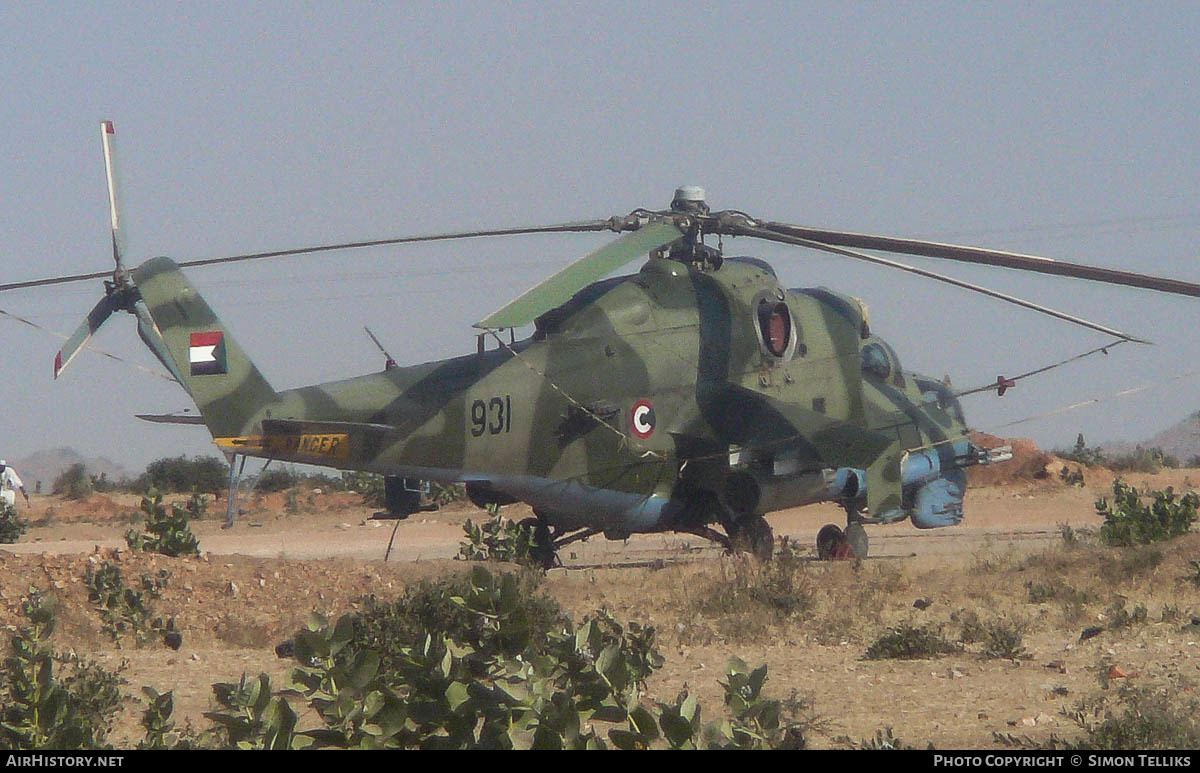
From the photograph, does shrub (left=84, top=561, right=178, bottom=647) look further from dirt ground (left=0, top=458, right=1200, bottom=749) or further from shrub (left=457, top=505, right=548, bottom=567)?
shrub (left=457, top=505, right=548, bottom=567)

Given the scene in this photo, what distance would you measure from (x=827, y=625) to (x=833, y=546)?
7211 millimetres

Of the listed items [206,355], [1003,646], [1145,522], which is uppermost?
[206,355]

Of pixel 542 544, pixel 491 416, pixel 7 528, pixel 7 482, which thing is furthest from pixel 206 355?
pixel 7 482

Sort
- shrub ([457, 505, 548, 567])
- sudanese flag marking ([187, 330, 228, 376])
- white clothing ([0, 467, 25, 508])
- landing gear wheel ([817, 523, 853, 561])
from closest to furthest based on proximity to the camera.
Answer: sudanese flag marking ([187, 330, 228, 376]) → shrub ([457, 505, 548, 567]) → landing gear wheel ([817, 523, 853, 561]) → white clothing ([0, 467, 25, 508])

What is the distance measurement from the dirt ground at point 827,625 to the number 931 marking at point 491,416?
1.66 meters

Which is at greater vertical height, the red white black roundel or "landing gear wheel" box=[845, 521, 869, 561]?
the red white black roundel

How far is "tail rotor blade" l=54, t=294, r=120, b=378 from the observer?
43.2 ft

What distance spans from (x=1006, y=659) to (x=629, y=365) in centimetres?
726

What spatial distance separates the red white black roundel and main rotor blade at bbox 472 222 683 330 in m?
1.92

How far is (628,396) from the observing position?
1552 cm

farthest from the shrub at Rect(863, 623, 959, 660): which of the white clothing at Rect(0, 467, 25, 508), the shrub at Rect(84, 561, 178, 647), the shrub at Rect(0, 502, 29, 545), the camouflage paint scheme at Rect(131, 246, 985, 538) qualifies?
the white clothing at Rect(0, 467, 25, 508)

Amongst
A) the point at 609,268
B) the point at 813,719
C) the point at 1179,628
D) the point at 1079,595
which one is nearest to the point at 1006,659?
the point at 1179,628

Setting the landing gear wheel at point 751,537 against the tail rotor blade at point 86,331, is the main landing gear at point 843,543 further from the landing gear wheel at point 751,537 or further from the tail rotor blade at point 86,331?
the tail rotor blade at point 86,331

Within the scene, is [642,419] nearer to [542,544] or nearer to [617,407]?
[617,407]
